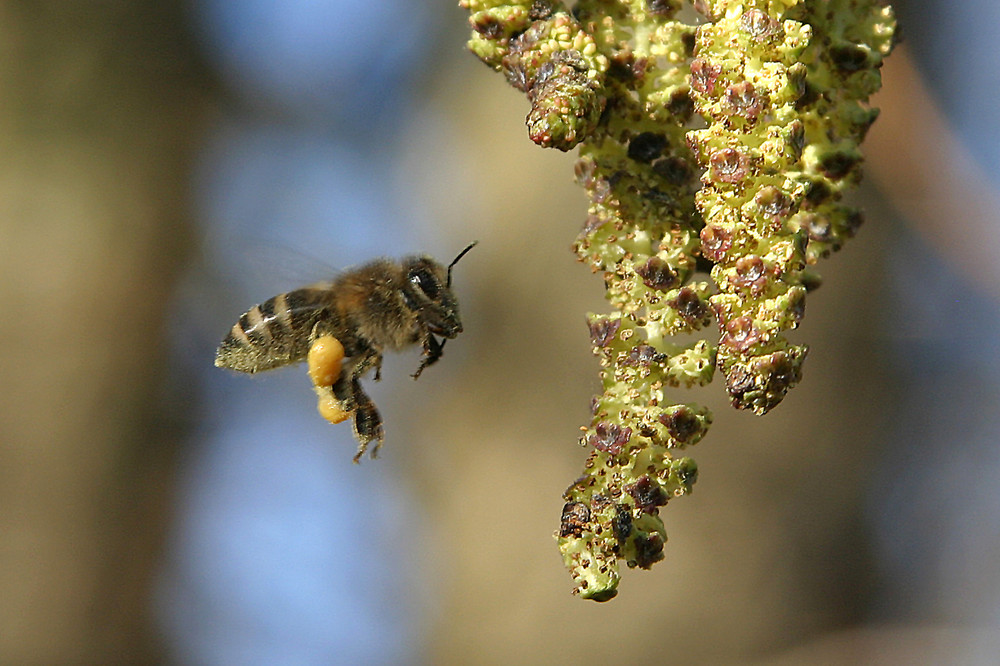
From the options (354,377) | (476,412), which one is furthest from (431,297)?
(476,412)

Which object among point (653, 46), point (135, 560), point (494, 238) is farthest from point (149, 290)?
point (653, 46)

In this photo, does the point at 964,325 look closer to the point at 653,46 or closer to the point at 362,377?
the point at 362,377

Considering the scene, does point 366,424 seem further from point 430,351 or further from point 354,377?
point 430,351

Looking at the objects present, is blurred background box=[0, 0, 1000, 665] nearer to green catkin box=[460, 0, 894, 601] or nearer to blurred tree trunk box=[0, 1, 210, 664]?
blurred tree trunk box=[0, 1, 210, 664]

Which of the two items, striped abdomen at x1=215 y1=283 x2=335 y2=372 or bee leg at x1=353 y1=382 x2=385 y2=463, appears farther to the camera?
striped abdomen at x1=215 y1=283 x2=335 y2=372

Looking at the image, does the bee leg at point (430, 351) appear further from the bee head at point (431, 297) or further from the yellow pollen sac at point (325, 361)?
the yellow pollen sac at point (325, 361)

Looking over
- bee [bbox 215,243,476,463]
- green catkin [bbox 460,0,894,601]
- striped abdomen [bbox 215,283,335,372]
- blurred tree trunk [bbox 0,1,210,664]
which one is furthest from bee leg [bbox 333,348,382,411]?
blurred tree trunk [bbox 0,1,210,664]
